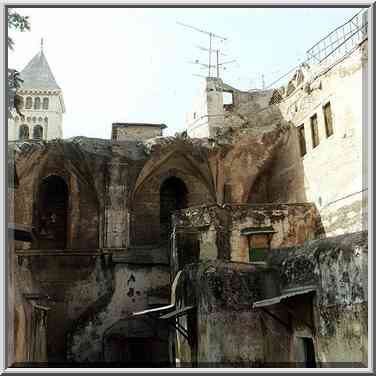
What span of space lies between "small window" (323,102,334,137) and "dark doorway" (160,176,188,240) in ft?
21.4

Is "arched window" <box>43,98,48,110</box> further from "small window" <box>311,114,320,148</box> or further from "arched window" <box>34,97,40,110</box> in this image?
"small window" <box>311,114,320,148</box>

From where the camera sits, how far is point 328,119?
18.4 m

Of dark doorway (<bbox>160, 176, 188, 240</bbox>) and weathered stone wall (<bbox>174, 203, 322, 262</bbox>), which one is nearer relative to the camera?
weathered stone wall (<bbox>174, 203, 322, 262</bbox>)

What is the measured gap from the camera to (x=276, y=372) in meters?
5.41

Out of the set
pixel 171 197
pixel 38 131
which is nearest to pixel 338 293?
pixel 171 197

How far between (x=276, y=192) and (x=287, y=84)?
16.2 feet

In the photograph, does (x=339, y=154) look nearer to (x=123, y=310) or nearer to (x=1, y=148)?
(x=123, y=310)

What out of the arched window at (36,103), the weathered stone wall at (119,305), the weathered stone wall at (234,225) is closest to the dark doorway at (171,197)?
the weathered stone wall at (119,305)

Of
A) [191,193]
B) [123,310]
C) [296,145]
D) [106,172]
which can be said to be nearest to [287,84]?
[296,145]

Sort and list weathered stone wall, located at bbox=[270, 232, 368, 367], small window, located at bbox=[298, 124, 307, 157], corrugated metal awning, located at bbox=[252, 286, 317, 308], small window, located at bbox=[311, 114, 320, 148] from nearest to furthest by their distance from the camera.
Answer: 1. weathered stone wall, located at bbox=[270, 232, 368, 367]
2. corrugated metal awning, located at bbox=[252, 286, 317, 308]
3. small window, located at bbox=[311, 114, 320, 148]
4. small window, located at bbox=[298, 124, 307, 157]

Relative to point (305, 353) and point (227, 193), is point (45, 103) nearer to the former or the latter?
point (227, 193)

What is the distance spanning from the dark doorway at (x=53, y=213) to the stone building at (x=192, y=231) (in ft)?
0.14

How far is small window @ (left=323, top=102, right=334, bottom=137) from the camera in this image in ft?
59.6

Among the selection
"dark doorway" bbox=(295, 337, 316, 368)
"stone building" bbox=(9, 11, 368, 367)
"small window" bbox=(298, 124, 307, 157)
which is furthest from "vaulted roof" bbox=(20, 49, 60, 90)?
"dark doorway" bbox=(295, 337, 316, 368)
